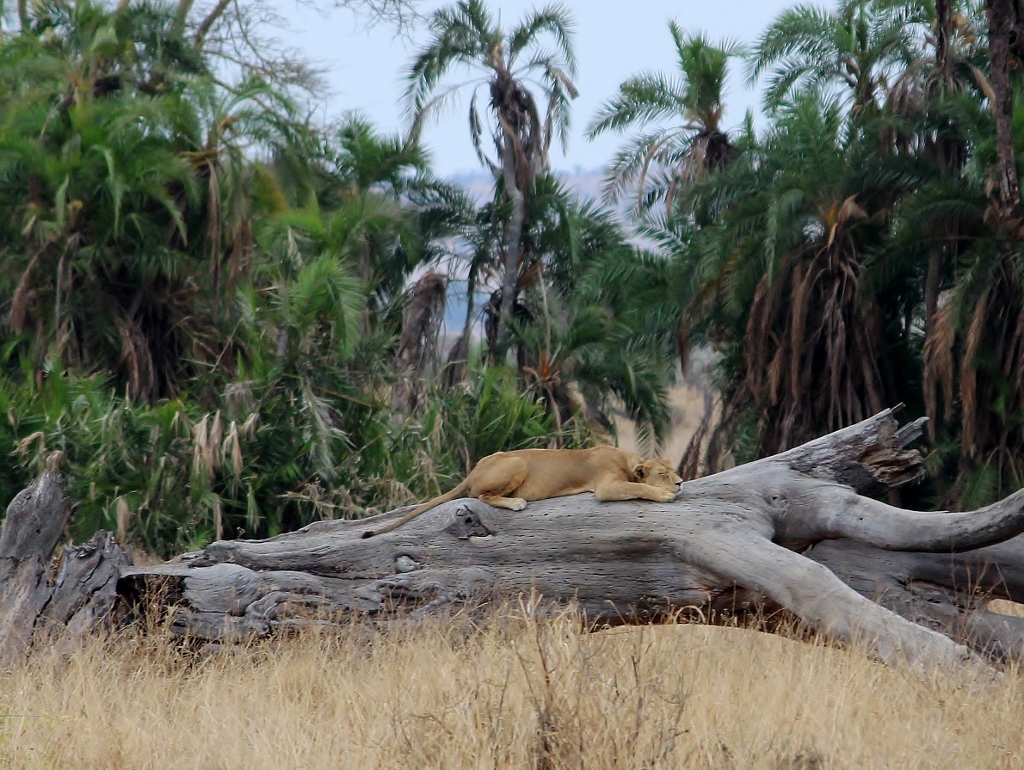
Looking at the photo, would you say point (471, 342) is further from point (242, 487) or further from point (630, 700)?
point (630, 700)

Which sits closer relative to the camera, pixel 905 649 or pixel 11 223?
pixel 905 649

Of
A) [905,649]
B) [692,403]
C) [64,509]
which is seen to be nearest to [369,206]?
[64,509]

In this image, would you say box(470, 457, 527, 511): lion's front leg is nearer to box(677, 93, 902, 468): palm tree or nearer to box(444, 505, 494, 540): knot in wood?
box(444, 505, 494, 540): knot in wood

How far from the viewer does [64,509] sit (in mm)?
7434

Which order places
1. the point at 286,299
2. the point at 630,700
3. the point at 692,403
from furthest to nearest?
the point at 692,403 → the point at 286,299 → the point at 630,700

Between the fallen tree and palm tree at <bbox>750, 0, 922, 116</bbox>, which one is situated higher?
palm tree at <bbox>750, 0, 922, 116</bbox>

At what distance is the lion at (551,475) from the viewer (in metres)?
7.45

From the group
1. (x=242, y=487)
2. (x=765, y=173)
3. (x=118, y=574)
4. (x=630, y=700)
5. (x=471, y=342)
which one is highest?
(x=765, y=173)

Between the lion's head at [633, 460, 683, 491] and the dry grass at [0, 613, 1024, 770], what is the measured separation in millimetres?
948

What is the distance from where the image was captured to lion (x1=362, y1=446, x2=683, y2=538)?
7.45 meters

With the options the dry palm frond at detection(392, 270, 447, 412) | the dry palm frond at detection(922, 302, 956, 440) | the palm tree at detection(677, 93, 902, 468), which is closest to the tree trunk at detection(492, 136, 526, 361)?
the dry palm frond at detection(392, 270, 447, 412)

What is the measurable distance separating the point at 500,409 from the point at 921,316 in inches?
267

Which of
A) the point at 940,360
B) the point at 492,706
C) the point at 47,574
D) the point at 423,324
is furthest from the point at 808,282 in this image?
the point at 492,706

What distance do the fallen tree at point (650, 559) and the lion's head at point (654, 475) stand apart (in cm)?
10
